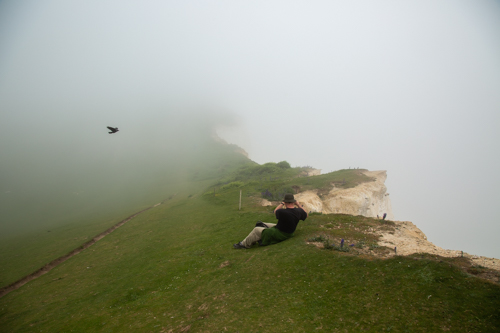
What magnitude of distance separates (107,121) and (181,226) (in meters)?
168

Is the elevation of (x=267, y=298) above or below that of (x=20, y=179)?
above

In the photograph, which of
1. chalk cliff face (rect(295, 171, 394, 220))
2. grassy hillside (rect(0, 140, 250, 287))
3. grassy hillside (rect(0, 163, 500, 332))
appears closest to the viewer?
grassy hillside (rect(0, 163, 500, 332))

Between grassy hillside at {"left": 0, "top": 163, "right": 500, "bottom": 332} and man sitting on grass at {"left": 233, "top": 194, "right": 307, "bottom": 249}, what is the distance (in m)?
0.60

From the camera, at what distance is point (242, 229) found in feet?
60.5

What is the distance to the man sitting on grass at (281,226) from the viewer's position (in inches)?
446

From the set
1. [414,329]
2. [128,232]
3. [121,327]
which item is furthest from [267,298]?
[128,232]

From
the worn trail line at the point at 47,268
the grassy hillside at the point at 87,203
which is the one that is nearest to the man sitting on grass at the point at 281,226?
the worn trail line at the point at 47,268

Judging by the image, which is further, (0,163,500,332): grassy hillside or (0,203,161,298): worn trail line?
(0,203,161,298): worn trail line

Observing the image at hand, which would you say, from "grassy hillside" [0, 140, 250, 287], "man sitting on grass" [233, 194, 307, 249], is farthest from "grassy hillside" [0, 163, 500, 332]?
"grassy hillside" [0, 140, 250, 287]

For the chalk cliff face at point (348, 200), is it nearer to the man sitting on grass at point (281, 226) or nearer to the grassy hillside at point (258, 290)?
the grassy hillside at point (258, 290)

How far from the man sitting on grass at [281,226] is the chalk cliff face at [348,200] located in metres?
14.0

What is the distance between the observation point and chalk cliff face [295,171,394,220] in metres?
27.7

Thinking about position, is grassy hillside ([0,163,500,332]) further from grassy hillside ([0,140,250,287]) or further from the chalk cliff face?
the chalk cliff face

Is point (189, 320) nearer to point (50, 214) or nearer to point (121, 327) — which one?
point (121, 327)
